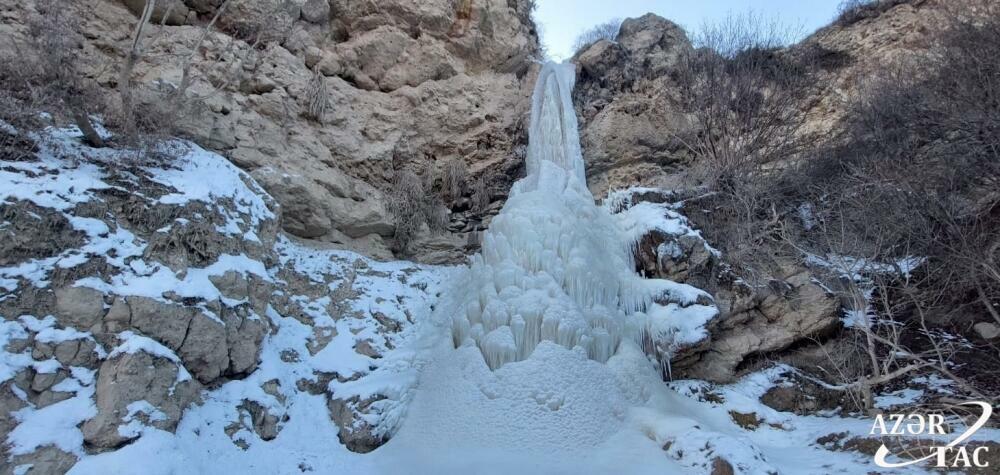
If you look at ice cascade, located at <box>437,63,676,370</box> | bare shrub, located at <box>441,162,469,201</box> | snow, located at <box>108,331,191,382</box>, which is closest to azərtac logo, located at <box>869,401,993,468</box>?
ice cascade, located at <box>437,63,676,370</box>

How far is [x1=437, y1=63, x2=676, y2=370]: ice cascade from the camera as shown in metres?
6.24

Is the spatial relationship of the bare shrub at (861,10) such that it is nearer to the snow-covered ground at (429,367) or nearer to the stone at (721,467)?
the snow-covered ground at (429,367)

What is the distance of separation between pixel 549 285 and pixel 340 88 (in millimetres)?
6263

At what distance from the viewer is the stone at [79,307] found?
15.3 ft

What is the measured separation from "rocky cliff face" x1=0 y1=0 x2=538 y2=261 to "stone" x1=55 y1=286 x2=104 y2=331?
3.59 m

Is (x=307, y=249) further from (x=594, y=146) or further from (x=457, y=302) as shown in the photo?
(x=594, y=146)

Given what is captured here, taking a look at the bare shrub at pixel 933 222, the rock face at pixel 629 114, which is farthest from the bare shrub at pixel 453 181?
the bare shrub at pixel 933 222

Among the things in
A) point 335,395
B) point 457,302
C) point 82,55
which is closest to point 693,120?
point 457,302

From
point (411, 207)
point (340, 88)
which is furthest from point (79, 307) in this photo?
point (340, 88)

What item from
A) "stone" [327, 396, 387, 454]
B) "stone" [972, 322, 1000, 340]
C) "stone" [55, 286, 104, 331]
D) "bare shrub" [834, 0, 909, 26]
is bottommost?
"stone" [327, 396, 387, 454]

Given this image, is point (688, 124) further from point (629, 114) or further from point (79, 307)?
point (79, 307)

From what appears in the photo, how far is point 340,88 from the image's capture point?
10.3 meters

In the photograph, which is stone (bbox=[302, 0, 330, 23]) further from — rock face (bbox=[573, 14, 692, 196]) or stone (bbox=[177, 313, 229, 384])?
stone (bbox=[177, 313, 229, 384])

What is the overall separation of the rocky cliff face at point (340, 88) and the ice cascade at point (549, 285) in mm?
2209
